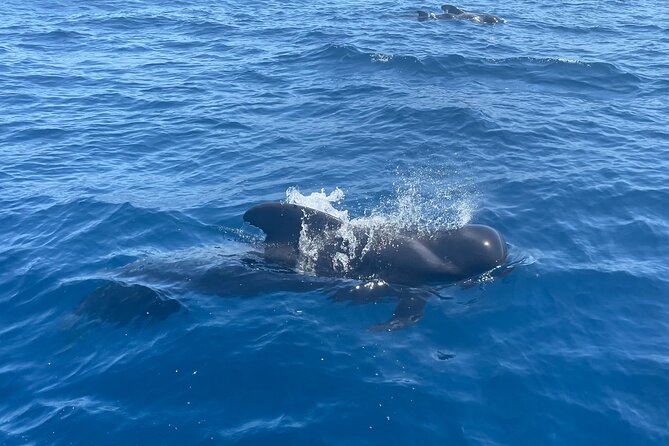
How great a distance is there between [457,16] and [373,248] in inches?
1182

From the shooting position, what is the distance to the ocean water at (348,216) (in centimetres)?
1110

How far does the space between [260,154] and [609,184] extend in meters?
10.3

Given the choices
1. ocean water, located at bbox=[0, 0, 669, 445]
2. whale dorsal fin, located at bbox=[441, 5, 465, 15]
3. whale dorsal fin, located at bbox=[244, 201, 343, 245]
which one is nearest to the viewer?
ocean water, located at bbox=[0, 0, 669, 445]

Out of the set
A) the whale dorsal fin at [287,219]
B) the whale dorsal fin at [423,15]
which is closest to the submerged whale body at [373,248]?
the whale dorsal fin at [287,219]

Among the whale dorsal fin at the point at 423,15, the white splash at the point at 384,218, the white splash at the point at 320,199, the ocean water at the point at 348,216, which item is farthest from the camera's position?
the whale dorsal fin at the point at 423,15

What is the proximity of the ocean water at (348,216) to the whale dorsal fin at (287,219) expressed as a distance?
80cm

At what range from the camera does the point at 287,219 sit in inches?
543

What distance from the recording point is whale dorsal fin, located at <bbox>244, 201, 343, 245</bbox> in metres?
13.7

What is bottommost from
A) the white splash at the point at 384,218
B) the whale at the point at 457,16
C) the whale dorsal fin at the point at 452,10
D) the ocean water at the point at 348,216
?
the ocean water at the point at 348,216

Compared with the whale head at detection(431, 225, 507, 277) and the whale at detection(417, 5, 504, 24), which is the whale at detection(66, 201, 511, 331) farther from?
the whale at detection(417, 5, 504, 24)

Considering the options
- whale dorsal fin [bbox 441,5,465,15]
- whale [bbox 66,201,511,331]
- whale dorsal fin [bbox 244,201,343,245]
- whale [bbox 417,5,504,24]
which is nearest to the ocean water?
whale [bbox 66,201,511,331]

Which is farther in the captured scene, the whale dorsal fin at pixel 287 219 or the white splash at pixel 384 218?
the white splash at pixel 384 218

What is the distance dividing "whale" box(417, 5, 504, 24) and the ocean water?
7.12 metres

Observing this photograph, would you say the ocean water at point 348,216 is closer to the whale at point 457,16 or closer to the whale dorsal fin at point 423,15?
the whale at point 457,16
